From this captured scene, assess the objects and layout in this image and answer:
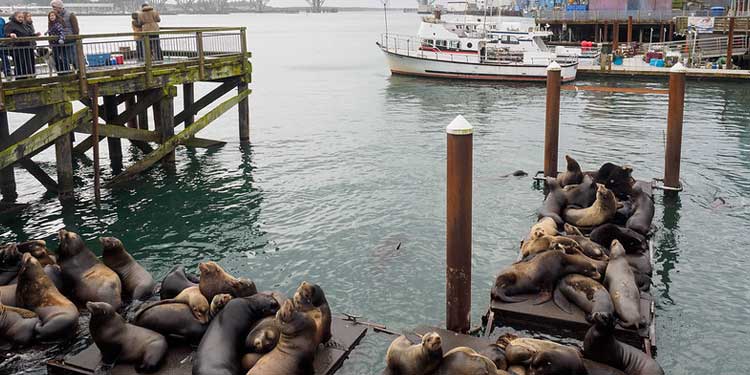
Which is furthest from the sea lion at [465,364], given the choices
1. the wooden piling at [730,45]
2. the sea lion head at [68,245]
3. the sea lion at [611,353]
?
the wooden piling at [730,45]

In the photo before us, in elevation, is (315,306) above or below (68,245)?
below

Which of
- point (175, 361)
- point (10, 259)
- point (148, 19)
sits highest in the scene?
point (148, 19)

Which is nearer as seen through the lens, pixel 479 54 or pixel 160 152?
pixel 160 152

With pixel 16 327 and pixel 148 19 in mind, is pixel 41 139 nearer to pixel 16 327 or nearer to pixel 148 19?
pixel 148 19

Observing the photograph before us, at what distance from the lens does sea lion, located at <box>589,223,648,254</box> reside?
12570mm

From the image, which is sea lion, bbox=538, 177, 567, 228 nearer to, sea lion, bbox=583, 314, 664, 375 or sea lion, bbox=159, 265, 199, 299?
sea lion, bbox=583, 314, 664, 375

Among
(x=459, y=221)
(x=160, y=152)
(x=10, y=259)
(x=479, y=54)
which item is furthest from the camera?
(x=479, y=54)

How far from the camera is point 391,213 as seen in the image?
17750 mm

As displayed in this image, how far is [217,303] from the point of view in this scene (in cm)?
930

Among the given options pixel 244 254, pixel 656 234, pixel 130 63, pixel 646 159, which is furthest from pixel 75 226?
pixel 646 159

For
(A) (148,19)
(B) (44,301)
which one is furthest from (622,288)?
(A) (148,19)

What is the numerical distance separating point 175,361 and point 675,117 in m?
13.7

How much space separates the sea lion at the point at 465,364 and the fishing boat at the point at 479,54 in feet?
136

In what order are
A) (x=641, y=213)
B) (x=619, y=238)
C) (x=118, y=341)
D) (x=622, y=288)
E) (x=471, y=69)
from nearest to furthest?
(x=118, y=341)
(x=622, y=288)
(x=619, y=238)
(x=641, y=213)
(x=471, y=69)
